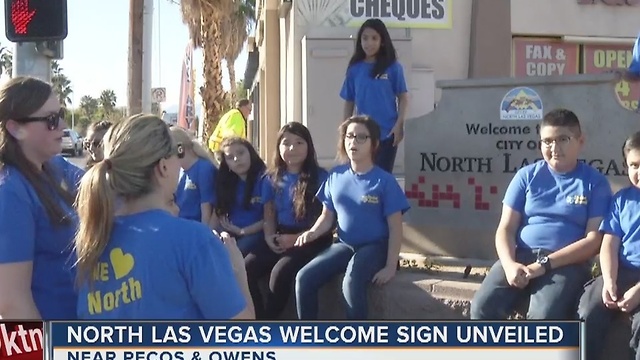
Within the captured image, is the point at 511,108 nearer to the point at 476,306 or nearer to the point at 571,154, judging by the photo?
the point at 571,154

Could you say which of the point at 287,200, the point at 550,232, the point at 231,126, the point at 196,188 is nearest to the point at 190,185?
the point at 196,188

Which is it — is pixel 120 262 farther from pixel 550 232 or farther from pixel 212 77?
pixel 212 77

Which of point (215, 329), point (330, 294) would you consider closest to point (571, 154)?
point (330, 294)

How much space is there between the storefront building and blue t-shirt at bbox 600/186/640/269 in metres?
6.18

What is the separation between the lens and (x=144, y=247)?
2.43 m

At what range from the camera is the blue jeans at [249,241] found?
225 inches

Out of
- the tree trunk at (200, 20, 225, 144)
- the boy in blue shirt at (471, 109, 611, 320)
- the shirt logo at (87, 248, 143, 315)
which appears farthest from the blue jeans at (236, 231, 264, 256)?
the tree trunk at (200, 20, 225, 144)

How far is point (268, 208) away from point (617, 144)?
2393 millimetres

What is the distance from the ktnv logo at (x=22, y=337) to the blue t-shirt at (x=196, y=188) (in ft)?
10.6

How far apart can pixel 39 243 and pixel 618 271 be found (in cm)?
280

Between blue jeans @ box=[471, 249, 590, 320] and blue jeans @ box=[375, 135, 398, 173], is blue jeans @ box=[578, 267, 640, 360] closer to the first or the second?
blue jeans @ box=[471, 249, 590, 320]

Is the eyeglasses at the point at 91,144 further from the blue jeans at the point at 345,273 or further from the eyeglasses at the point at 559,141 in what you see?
the eyeglasses at the point at 559,141

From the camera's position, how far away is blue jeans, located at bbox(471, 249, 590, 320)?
4.22 m

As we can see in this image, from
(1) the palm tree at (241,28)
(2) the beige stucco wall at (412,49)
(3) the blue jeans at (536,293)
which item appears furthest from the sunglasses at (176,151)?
(1) the palm tree at (241,28)
